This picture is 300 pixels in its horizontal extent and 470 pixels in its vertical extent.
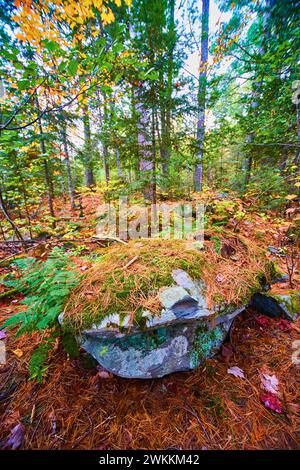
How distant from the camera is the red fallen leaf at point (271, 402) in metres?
1.40

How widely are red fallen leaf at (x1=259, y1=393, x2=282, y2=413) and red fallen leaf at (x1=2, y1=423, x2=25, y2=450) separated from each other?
1824mm

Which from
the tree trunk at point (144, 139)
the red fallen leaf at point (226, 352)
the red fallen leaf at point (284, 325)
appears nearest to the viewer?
the red fallen leaf at point (226, 352)

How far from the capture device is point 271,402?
4.67 feet

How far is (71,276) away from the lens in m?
1.74

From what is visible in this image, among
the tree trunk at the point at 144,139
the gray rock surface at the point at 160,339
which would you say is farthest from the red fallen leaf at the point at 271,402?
the tree trunk at the point at 144,139

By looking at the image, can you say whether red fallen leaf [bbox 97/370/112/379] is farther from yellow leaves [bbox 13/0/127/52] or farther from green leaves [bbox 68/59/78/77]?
yellow leaves [bbox 13/0/127/52]

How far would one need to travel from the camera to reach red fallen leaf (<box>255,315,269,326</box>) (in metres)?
2.02

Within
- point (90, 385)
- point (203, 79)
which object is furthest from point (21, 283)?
point (203, 79)

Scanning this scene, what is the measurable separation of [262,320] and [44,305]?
229 centimetres

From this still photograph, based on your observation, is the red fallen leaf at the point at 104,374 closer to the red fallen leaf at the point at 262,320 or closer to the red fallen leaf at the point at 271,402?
the red fallen leaf at the point at 271,402

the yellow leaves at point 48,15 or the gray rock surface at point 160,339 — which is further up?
the yellow leaves at point 48,15

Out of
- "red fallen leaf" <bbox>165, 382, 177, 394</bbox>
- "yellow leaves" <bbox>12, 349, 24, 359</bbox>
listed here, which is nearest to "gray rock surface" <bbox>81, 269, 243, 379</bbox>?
"red fallen leaf" <bbox>165, 382, 177, 394</bbox>

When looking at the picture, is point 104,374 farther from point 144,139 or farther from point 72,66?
point 144,139

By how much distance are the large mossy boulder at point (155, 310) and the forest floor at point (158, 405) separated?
169 mm
